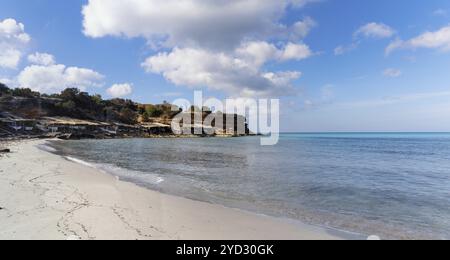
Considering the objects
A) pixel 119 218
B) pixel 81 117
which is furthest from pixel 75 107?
pixel 119 218

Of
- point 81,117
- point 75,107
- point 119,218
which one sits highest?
point 75,107

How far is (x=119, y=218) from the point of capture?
300 inches

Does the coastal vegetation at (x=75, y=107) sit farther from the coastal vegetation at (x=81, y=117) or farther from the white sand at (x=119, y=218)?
the white sand at (x=119, y=218)

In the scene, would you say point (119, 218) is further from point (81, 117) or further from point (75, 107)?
point (75, 107)

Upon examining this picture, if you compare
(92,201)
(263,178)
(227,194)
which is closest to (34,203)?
(92,201)

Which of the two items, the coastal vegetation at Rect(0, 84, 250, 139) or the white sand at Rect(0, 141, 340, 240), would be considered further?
the coastal vegetation at Rect(0, 84, 250, 139)

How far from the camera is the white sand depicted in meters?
6.44

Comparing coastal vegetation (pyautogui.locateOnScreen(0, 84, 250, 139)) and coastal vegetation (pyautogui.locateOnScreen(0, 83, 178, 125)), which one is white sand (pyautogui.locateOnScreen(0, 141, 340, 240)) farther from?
coastal vegetation (pyautogui.locateOnScreen(0, 83, 178, 125))

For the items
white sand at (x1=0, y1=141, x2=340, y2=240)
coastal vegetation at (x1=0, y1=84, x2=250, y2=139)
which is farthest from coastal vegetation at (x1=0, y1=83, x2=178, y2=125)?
white sand at (x1=0, y1=141, x2=340, y2=240)

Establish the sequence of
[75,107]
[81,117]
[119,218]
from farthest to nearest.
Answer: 1. [75,107]
2. [81,117]
3. [119,218]

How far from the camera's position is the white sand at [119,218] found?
644 centimetres

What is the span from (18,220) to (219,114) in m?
145

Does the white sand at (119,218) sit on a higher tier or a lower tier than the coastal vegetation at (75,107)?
lower

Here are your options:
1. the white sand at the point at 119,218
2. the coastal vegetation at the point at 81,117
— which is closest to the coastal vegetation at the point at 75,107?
the coastal vegetation at the point at 81,117
